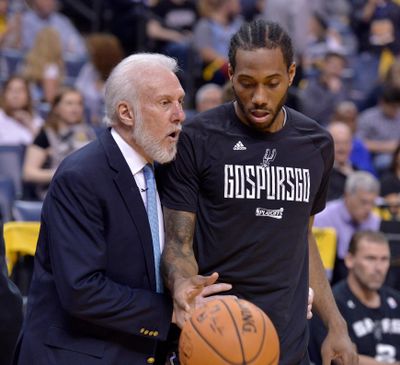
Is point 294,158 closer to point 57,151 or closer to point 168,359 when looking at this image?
point 168,359

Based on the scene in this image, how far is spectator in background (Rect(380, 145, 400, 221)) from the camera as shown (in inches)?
335

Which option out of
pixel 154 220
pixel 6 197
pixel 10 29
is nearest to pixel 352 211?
pixel 6 197

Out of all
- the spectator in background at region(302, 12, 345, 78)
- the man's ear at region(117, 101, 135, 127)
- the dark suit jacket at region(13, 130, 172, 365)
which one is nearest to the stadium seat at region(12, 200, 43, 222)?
the dark suit jacket at region(13, 130, 172, 365)

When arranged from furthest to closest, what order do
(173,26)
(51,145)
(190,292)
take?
1. (173,26)
2. (51,145)
3. (190,292)

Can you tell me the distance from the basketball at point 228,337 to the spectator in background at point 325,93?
26.7 ft

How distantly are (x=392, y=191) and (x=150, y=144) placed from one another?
5488 mm

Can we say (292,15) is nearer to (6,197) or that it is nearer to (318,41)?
(318,41)

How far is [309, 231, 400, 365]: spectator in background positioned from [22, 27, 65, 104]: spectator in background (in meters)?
5.34

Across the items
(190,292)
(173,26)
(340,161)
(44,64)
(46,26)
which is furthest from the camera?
(173,26)

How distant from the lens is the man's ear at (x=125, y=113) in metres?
3.93

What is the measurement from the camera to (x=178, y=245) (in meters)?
3.88

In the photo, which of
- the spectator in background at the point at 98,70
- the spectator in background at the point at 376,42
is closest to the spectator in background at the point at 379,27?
the spectator in background at the point at 376,42

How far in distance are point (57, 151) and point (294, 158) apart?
16.7ft

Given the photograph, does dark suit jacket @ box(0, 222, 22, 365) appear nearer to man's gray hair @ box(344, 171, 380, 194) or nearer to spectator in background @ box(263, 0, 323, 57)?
man's gray hair @ box(344, 171, 380, 194)
